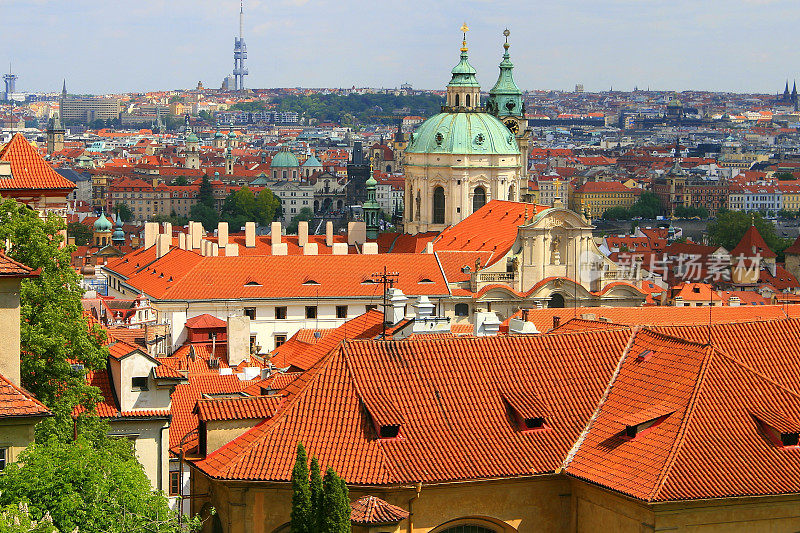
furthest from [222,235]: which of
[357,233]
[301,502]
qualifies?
[301,502]

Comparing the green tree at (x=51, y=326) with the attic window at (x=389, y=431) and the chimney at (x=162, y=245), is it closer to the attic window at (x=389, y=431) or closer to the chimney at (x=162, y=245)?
the attic window at (x=389, y=431)

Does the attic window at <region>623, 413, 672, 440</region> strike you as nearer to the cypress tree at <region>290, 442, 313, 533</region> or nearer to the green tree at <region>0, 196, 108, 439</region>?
the cypress tree at <region>290, 442, 313, 533</region>

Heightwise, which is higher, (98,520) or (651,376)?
(651,376)

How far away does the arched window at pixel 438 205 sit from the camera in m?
94.8

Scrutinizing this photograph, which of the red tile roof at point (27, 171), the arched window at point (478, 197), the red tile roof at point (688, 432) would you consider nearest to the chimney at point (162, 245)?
the arched window at point (478, 197)

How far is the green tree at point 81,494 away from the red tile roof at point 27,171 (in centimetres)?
2061

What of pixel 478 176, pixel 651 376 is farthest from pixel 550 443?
pixel 478 176

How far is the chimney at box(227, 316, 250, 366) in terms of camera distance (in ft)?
183

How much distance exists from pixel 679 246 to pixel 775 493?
10762cm

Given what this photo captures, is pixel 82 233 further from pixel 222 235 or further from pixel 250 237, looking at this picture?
pixel 250 237

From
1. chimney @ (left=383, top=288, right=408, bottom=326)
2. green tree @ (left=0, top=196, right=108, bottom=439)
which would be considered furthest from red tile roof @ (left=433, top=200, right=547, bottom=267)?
green tree @ (left=0, top=196, right=108, bottom=439)

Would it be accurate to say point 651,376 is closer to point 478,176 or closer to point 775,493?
point 775,493

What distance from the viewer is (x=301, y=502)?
2297cm

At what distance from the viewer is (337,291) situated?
73750 millimetres
